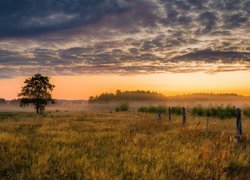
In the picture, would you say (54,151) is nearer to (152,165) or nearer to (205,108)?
(152,165)

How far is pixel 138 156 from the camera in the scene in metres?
10.1

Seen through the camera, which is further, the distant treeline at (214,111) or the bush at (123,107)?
the bush at (123,107)

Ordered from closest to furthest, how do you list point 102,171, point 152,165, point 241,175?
point 102,171
point 241,175
point 152,165

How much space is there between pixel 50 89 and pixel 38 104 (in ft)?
10.7

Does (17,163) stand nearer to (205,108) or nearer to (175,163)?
(175,163)

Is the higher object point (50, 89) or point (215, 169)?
point (50, 89)

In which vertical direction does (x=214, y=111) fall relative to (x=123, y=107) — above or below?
above

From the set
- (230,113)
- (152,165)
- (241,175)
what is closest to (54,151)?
(152,165)

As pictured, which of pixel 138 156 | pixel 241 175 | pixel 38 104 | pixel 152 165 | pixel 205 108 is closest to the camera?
pixel 241 175

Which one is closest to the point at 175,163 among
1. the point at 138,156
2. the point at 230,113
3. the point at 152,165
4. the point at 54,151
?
the point at 152,165

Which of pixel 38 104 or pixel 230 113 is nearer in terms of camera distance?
pixel 230 113

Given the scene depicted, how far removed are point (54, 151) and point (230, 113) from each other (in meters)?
29.0

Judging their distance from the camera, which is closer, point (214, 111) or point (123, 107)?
point (214, 111)

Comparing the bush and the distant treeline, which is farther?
the bush
